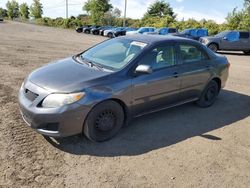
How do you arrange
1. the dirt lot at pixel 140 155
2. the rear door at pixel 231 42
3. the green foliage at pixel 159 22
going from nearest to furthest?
the dirt lot at pixel 140 155 → the rear door at pixel 231 42 → the green foliage at pixel 159 22

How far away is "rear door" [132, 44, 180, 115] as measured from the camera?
15.1 ft

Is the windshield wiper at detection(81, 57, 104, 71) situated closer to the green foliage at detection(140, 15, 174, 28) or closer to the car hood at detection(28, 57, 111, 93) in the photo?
the car hood at detection(28, 57, 111, 93)

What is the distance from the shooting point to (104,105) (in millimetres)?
4172

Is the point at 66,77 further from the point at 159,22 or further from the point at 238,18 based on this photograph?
the point at 159,22

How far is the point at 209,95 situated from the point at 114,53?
2.51 metres

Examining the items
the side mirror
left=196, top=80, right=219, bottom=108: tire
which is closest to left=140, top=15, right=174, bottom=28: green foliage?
left=196, top=80, right=219, bottom=108: tire

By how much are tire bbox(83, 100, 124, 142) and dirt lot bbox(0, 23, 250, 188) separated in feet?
0.45

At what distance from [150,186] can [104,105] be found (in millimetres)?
1388

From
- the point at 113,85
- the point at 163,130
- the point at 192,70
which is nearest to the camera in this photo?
the point at 113,85

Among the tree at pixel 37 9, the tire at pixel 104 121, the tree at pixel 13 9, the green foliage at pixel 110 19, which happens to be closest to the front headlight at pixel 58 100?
the tire at pixel 104 121

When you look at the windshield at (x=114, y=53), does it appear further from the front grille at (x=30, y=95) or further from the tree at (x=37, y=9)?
the tree at (x=37, y=9)

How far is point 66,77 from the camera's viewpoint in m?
4.22

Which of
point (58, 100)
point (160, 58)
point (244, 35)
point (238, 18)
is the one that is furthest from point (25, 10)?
point (58, 100)

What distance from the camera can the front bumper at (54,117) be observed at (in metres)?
3.79
